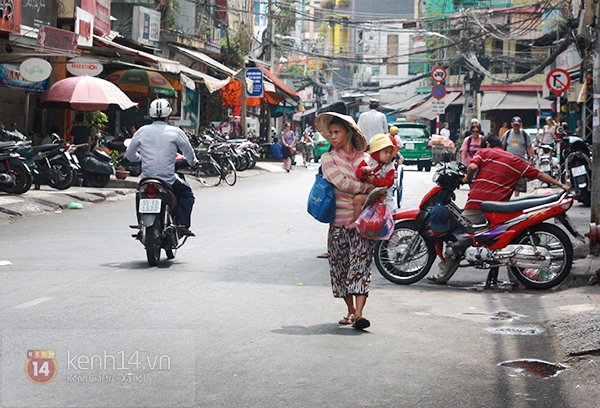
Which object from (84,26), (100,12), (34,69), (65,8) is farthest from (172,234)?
(100,12)

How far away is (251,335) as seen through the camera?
→ 6.66 meters

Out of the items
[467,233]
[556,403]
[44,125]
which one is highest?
[44,125]

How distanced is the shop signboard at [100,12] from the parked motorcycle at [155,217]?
14034 millimetres

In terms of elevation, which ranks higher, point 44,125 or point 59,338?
point 44,125

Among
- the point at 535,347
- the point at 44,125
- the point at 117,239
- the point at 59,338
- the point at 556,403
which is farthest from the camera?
the point at 44,125

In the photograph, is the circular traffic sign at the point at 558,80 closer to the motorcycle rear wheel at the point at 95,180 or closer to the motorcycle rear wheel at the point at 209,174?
the motorcycle rear wheel at the point at 209,174

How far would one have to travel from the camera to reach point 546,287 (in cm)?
948

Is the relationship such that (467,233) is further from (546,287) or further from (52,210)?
(52,210)

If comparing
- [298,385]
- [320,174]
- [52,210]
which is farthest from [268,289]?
[52,210]

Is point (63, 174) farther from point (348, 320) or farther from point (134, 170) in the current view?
point (348, 320)

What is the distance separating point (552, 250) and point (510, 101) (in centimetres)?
4357

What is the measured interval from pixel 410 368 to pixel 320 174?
204 centimetres

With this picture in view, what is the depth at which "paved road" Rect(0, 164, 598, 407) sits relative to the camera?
5.19 metres

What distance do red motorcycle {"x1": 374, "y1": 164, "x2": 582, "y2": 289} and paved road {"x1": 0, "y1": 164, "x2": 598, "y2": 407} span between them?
250 millimetres
